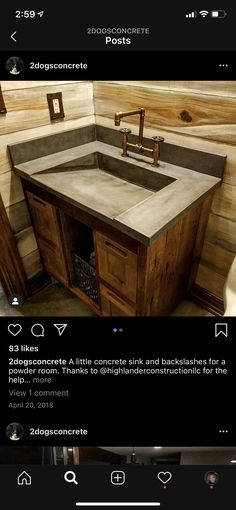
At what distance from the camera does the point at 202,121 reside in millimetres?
1242

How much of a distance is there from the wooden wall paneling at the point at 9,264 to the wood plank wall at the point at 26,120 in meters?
0.07

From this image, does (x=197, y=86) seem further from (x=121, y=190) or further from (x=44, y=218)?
(x=44, y=218)

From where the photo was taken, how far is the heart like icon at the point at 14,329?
646mm

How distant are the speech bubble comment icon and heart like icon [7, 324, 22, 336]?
0.10ft

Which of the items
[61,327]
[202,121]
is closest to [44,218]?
[202,121]

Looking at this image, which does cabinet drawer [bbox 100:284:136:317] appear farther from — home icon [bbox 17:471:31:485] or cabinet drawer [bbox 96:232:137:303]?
home icon [bbox 17:471:31:485]

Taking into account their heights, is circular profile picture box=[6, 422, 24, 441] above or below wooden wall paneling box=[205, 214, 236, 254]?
below

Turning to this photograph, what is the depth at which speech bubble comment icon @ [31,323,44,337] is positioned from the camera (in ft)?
2.14

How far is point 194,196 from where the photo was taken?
1.16 m

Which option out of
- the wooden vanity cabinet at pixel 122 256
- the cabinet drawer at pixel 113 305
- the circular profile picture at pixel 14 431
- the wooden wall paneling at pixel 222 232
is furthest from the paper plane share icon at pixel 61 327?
the wooden wall paneling at pixel 222 232

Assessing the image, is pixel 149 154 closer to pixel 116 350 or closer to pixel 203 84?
pixel 203 84

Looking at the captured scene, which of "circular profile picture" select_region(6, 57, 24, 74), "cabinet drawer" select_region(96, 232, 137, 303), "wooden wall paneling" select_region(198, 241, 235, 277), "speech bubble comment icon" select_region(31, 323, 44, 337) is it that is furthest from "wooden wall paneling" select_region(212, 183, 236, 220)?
"speech bubble comment icon" select_region(31, 323, 44, 337)
